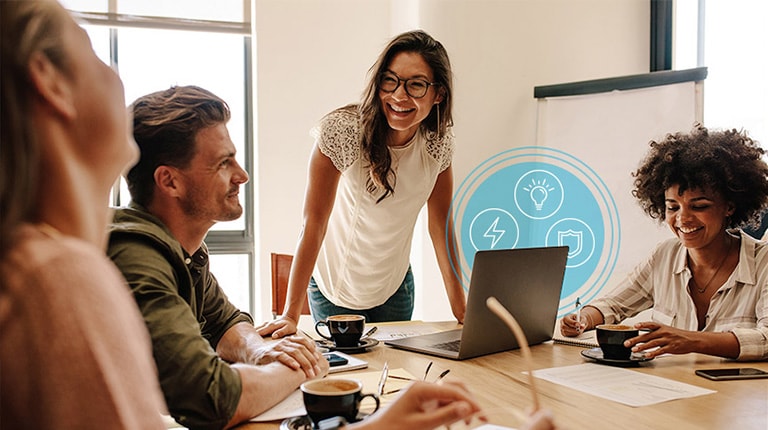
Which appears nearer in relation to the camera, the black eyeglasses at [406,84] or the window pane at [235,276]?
the black eyeglasses at [406,84]

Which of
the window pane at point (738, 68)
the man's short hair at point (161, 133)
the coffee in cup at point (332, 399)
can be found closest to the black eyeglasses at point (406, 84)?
the man's short hair at point (161, 133)

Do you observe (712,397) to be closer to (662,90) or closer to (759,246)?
(759,246)

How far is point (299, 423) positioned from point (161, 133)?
0.65 metres

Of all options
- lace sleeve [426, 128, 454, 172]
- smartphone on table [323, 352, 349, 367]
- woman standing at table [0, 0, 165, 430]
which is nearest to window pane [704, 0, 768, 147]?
lace sleeve [426, 128, 454, 172]

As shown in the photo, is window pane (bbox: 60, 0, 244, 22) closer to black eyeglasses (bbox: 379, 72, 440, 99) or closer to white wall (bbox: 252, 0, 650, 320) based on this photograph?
white wall (bbox: 252, 0, 650, 320)

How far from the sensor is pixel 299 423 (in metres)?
1.04

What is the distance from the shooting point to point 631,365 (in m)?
1.47

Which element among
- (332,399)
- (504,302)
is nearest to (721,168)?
(504,302)

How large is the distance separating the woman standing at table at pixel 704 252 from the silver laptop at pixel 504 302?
0.53 feet

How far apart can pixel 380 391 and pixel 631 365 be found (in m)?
0.61

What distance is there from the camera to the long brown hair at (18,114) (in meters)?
0.46

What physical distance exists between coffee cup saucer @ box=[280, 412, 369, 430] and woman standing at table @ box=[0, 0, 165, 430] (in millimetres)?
533

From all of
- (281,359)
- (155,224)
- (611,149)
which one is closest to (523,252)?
(281,359)

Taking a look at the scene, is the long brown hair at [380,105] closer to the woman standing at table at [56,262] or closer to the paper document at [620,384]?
the paper document at [620,384]
